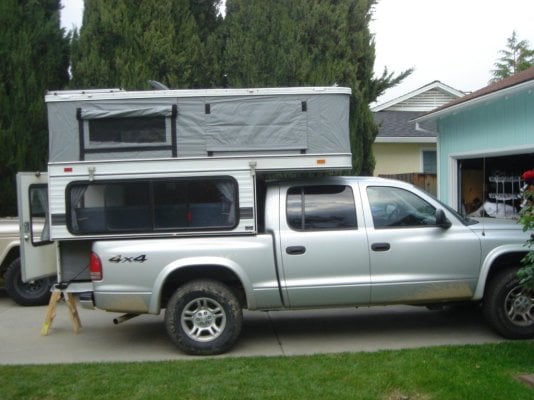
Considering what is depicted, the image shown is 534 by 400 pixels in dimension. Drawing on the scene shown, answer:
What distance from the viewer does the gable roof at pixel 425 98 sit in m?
21.6

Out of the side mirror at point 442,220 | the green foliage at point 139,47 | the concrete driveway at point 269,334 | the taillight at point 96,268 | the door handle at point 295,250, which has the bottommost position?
the concrete driveway at point 269,334

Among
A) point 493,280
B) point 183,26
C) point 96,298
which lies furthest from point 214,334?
point 183,26

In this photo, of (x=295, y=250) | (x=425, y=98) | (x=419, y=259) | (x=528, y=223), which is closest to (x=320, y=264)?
(x=295, y=250)

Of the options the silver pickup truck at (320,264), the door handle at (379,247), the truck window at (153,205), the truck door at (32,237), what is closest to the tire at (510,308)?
the silver pickup truck at (320,264)

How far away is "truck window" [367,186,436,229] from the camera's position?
670cm

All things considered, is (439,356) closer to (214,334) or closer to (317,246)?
(317,246)

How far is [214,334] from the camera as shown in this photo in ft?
20.9

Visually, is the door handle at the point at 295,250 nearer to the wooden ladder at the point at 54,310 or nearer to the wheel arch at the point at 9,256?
the wooden ladder at the point at 54,310

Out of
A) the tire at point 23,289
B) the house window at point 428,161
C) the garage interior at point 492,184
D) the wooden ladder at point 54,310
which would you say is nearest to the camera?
the wooden ladder at point 54,310

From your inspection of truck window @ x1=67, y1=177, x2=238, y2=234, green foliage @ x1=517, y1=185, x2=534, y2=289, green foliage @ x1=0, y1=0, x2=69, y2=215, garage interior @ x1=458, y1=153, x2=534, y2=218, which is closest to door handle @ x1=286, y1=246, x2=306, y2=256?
truck window @ x1=67, y1=177, x2=238, y2=234

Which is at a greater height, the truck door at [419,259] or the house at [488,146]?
the house at [488,146]

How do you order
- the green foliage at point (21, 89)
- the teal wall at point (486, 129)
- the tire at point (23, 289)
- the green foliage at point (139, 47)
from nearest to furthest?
the tire at point (23, 289), the teal wall at point (486, 129), the green foliage at point (21, 89), the green foliage at point (139, 47)

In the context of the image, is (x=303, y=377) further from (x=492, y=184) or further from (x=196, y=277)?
(x=492, y=184)

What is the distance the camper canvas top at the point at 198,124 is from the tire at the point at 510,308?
2.28m
